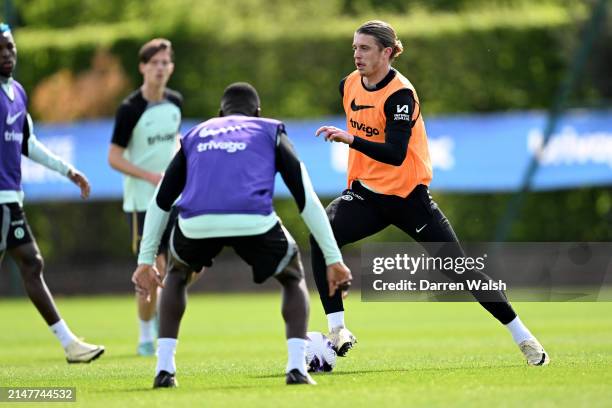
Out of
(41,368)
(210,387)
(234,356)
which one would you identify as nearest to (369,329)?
(234,356)

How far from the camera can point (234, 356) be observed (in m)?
12.1

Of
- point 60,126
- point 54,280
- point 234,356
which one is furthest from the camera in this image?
point 54,280

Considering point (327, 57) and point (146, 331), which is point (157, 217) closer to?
point (146, 331)

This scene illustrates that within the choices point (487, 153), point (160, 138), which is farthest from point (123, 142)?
point (487, 153)

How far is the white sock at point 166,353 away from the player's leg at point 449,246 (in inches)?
99.7

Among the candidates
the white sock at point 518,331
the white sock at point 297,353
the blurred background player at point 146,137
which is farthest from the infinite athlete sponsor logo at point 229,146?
the blurred background player at point 146,137

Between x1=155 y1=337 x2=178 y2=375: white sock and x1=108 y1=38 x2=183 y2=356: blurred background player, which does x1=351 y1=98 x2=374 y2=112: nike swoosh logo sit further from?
x1=108 y1=38 x2=183 y2=356: blurred background player

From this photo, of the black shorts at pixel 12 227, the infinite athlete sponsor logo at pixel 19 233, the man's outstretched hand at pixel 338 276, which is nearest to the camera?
the man's outstretched hand at pixel 338 276

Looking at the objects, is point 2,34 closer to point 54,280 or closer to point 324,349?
point 324,349

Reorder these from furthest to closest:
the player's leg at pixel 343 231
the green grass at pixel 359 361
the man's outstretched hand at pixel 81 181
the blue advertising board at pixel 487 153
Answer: the blue advertising board at pixel 487 153, the man's outstretched hand at pixel 81 181, the player's leg at pixel 343 231, the green grass at pixel 359 361

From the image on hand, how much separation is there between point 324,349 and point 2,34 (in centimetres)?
400

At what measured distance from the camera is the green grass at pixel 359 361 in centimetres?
794

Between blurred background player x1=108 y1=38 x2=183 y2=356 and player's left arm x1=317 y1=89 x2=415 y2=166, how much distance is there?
3631mm

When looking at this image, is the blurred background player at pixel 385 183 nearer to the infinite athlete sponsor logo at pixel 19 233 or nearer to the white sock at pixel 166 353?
the white sock at pixel 166 353
